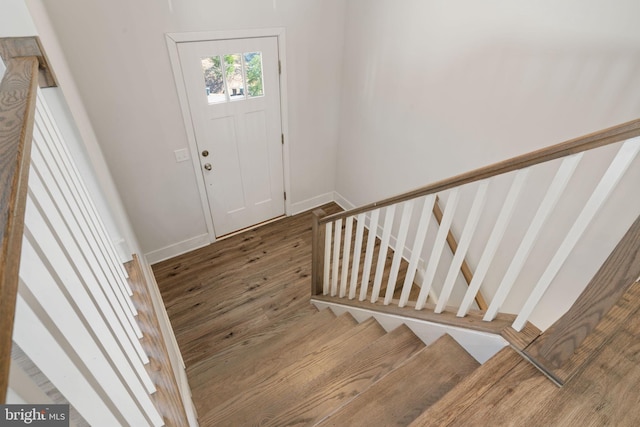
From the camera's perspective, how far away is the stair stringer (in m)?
1.31

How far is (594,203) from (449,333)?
0.85 m

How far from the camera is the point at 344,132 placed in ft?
12.3

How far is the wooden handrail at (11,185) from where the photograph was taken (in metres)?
0.35

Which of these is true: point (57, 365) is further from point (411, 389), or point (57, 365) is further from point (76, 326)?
point (411, 389)

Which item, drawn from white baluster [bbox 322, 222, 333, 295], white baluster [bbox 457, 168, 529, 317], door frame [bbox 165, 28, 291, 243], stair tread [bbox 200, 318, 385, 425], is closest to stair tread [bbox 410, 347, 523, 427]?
white baluster [bbox 457, 168, 529, 317]

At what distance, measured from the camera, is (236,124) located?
10.3 ft

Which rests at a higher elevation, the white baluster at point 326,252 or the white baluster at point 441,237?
the white baluster at point 441,237

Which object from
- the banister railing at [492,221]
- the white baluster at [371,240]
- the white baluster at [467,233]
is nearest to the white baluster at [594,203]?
the banister railing at [492,221]

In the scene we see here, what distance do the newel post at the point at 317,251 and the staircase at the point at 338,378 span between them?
392 mm

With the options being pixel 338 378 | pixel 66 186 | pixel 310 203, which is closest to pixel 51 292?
pixel 66 186

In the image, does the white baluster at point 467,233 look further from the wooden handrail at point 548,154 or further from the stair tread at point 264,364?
the stair tread at point 264,364

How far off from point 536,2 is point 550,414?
6.68 feet

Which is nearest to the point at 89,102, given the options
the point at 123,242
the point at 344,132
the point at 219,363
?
the point at 123,242

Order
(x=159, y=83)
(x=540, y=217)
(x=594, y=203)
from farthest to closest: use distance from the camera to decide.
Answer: (x=159, y=83), (x=540, y=217), (x=594, y=203)
